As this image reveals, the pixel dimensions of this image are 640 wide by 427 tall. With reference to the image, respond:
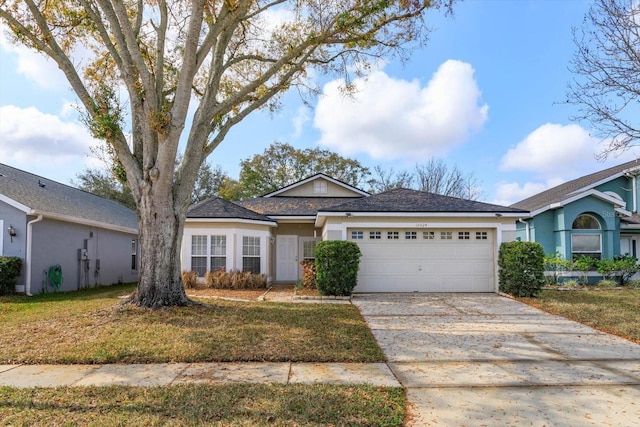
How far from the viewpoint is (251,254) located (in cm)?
1518

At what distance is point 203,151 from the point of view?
9578mm

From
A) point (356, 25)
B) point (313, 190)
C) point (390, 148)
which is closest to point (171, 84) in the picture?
point (356, 25)

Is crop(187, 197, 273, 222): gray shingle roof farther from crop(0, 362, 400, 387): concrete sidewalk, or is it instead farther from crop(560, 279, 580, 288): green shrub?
crop(560, 279, 580, 288): green shrub

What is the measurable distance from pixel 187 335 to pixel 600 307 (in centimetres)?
987

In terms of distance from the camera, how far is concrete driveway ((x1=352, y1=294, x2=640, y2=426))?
3.74 meters

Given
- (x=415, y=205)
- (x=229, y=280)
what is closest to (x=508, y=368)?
(x=415, y=205)

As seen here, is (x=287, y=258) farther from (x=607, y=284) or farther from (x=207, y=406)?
(x=207, y=406)

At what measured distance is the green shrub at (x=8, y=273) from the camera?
11531mm

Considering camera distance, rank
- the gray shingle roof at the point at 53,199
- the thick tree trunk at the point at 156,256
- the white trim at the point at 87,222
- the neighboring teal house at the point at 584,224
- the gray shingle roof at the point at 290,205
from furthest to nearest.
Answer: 1. the gray shingle roof at the point at 290,205
2. the neighboring teal house at the point at 584,224
3. the gray shingle roof at the point at 53,199
4. the white trim at the point at 87,222
5. the thick tree trunk at the point at 156,256

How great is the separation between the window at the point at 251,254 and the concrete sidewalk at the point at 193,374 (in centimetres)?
969

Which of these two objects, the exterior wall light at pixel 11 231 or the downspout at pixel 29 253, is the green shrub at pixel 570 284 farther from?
the exterior wall light at pixel 11 231

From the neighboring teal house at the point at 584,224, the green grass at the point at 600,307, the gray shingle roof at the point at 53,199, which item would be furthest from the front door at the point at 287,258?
the neighboring teal house at the point at 584,224

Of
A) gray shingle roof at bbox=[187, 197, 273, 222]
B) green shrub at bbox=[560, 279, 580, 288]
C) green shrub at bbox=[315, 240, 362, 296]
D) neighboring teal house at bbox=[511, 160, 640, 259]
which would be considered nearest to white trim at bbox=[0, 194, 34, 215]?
gray shingle roof at bbox=[187, 197, 273, 222]

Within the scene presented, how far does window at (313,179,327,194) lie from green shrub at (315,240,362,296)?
8.20 meters
